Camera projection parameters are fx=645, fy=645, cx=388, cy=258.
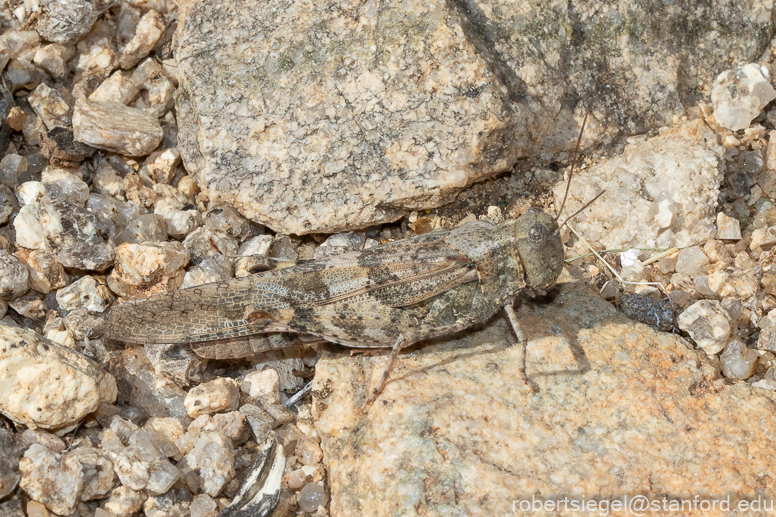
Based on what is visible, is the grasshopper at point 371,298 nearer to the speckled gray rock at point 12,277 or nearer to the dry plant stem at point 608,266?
the speckled gray rock at point 12,277

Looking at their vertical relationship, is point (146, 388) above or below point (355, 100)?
below

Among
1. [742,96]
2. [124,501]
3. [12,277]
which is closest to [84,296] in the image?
[12,277]

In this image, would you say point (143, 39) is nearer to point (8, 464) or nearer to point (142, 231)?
point (142, 231)

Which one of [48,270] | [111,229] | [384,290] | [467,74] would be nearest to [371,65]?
[467,74]

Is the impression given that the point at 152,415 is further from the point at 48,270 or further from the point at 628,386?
the point at 628,386

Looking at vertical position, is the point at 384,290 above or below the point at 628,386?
above

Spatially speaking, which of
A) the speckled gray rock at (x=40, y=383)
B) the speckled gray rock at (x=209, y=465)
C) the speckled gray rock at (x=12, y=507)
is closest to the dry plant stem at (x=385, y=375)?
the speckled gray rock at (x=209, y=465)
